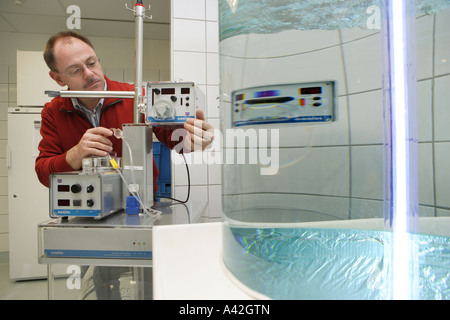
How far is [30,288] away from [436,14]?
9.20ft

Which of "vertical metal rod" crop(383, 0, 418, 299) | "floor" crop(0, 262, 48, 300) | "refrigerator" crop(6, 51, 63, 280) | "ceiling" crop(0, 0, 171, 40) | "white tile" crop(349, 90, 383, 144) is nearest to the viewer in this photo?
"vertical metal rod" crop(383, 0, 418, 299)

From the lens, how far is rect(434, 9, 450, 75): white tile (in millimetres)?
392

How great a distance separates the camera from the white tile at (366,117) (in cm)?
36

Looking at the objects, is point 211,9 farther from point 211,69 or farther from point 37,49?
point 37,49

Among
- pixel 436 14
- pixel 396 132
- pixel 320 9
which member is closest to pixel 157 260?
pixel 396 132

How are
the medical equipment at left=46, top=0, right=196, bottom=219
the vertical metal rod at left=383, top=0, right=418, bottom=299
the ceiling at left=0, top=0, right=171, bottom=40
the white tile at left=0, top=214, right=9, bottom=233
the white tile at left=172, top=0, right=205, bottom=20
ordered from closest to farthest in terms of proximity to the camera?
the vertical metal rod at left=383, top=0, right=418, bottom=299 < the medical equipment at left=46, top=0, right=196, bottom=219 < the white tile at left=172, top=0, right=205, bottom=20 < the ceiling at left=0, top=0, right=171, bottom=40 < the white tile at left=0, top=214, right=9, bottom=233

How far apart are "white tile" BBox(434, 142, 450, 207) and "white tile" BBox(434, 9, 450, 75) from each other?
12 cm

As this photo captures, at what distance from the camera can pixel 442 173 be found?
1.37 ft

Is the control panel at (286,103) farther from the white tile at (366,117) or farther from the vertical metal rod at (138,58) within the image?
the vertical metal rod at (138,58)

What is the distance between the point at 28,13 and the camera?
2.31 m

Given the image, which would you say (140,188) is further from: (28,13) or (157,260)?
(28,13)

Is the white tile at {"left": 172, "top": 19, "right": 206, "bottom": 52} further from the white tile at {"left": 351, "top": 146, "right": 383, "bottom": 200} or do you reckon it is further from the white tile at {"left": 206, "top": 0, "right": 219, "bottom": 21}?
the white tile at {"left": 351, "top": 146, "right": 383, "bottom": 200}

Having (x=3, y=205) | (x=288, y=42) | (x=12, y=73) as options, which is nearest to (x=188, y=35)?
(x=288, y=42)

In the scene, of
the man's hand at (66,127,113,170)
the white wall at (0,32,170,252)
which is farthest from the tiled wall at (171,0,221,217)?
the white wall at (0,32,170,252)
